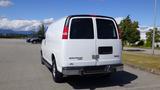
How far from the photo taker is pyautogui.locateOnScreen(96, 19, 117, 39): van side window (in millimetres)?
8988

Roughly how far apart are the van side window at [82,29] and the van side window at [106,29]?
10.9 inches

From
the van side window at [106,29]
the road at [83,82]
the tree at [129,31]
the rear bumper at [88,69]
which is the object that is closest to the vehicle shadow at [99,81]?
the road at [83,82]

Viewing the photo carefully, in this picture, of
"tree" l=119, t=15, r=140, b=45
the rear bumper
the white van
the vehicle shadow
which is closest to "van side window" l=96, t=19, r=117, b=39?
the white van

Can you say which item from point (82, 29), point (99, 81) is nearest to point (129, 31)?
point (99, 81)

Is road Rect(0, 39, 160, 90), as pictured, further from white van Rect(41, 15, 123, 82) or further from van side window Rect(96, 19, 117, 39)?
van side window Rect(96, 19, 117, 39)

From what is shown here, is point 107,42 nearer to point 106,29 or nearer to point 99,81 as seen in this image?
point 106,29

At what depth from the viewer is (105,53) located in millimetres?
8977

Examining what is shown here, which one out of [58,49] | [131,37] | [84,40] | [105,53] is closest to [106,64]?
[105,53]

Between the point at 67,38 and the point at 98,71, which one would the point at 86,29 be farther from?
the point at 98,71

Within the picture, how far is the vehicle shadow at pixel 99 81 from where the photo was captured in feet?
30.3

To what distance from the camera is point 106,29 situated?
9148 millimetres

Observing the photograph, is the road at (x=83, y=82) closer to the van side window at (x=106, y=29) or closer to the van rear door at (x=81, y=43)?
the van rear door at (x=81, y=43)

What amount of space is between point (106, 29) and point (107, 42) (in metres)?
0.45

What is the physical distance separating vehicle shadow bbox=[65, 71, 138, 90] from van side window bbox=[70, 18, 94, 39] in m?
1.63
